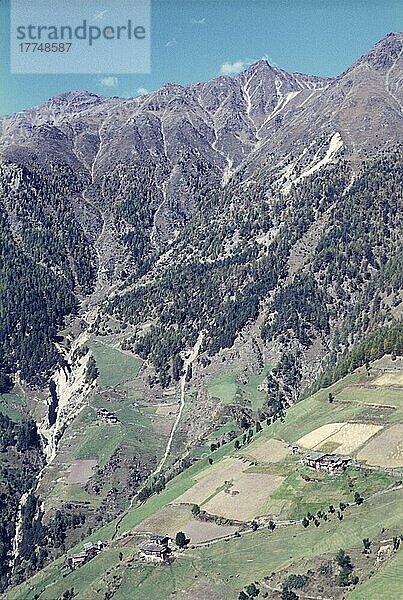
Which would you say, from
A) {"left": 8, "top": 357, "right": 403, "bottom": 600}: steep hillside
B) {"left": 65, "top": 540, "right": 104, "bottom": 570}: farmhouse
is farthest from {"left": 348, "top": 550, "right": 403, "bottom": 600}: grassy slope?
{"left": 65, "top": 540, "right": 104, "bottom": 570}: farmhouse

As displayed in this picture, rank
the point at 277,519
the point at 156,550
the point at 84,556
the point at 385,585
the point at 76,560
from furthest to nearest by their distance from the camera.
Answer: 1. the point at 76,560
2. the point at 84,556
3. the point at 277,519
4. the point at 156,550
5. the point at 385,585

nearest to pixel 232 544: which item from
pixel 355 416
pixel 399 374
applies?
pixel 355 416

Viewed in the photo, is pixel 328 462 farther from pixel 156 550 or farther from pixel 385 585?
A: pixel 385 585

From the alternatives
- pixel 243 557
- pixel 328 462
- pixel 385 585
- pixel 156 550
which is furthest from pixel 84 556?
pixel 385 585

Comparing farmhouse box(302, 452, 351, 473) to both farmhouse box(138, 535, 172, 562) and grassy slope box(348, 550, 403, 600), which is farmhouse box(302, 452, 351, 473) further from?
grassy slope box(348, 550, 403, 600)

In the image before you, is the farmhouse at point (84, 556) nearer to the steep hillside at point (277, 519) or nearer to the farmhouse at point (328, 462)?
the steep hillside at point (277, 519)

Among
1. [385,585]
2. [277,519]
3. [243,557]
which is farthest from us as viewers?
[277,519]

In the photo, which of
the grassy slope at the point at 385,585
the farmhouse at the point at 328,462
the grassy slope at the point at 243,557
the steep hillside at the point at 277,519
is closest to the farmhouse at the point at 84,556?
the steep hillside at the point at 277,519

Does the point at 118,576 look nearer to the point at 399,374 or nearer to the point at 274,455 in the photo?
the point at 274,455
